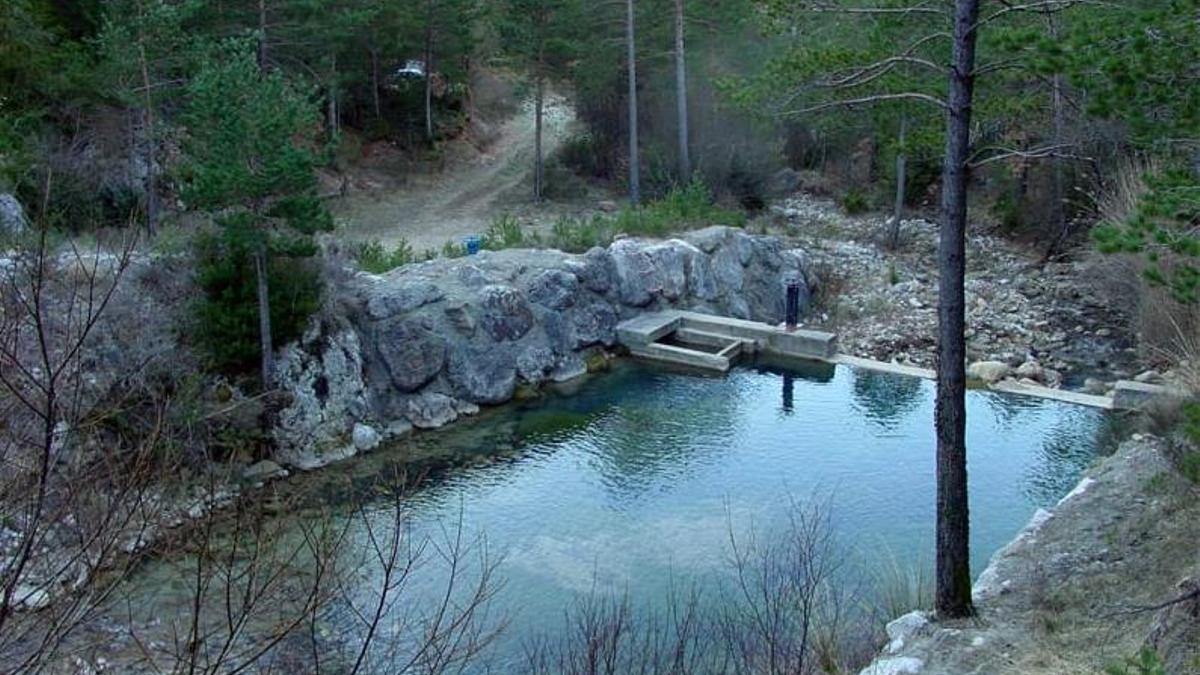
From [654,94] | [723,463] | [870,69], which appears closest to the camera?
[870,69]

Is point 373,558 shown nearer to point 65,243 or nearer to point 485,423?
point 485,423

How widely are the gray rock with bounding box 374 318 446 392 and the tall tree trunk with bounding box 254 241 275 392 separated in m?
2.33

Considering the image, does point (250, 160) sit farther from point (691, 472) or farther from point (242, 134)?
point (691, 472)

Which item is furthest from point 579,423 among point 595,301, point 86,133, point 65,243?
point 86,133

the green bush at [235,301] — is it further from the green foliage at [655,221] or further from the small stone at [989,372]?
the small stone at [989,372]

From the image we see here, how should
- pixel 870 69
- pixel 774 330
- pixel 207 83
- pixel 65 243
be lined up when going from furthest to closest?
pixel 774 330 → pixel 65 243 → pixel 207 83 → pixel 870 69

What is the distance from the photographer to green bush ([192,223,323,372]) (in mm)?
15617

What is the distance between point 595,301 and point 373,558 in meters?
10.3

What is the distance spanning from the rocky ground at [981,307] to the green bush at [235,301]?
1040 cm

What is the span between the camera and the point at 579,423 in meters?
17.7

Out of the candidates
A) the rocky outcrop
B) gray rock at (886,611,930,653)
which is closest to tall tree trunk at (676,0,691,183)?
the rocky outcrop

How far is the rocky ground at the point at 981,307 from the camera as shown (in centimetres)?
2059

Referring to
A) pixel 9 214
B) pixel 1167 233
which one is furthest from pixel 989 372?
pixel 9 214

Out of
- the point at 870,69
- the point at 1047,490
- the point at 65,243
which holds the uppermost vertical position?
the point at 870,69
